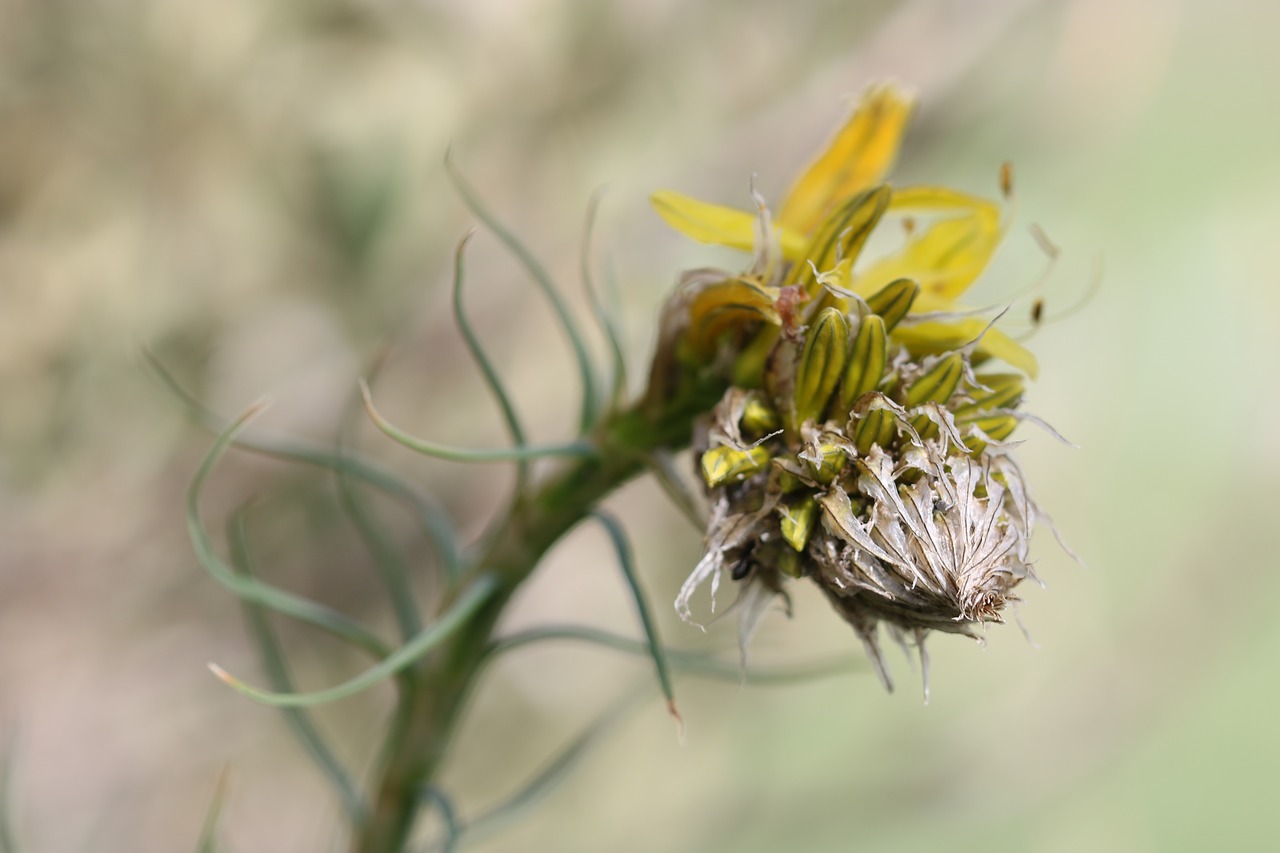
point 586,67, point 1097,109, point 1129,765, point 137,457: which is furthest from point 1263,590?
point 137,457

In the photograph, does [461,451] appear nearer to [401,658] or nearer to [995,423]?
[401,658]

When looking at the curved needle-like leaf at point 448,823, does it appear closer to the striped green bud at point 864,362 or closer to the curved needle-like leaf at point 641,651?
the curved needle-like leaf at point 641,651

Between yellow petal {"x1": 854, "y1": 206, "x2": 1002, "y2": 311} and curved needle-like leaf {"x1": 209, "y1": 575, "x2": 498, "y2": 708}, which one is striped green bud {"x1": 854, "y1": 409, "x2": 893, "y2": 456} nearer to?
yellow petal {"x1": 854, "y1": 206, "x2": 1002, "y2": 311}

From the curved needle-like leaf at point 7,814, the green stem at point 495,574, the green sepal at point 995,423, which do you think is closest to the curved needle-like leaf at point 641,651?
the green stem at point 495,574

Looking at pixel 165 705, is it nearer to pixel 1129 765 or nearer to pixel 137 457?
pixel 137 457

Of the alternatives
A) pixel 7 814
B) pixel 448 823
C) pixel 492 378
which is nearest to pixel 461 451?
pixel 492 378

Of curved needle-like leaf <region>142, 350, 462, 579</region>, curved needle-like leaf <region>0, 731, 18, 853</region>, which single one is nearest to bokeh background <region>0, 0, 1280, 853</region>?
curved needle-like leaf <region>0, 731, 18, 853</region>

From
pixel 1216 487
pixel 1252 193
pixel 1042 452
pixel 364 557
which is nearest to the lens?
pixel 364 557
